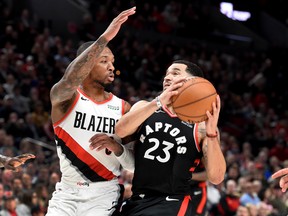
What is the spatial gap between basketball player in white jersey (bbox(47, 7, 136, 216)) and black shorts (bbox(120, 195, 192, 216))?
0.91 feet

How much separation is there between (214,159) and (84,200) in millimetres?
1174

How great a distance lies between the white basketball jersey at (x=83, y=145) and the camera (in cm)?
596

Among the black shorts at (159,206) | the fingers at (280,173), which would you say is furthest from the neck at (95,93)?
the fingers at (280,173)

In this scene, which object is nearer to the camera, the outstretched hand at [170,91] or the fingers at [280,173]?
the outstretched hand at [170,91]

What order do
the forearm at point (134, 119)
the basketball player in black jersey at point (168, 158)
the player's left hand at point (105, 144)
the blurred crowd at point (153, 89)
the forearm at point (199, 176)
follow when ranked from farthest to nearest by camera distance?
the blurred crowd at point (153, 89)
the forearm at point (199, 176)
the player's left hand at point (105, 144)
the basketball player in black jersey at point (168, 158)
the forearm at point (134, 119)

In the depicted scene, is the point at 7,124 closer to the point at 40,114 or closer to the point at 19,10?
the point at 40,114

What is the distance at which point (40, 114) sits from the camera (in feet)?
47.8

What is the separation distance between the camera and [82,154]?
5.95 meters

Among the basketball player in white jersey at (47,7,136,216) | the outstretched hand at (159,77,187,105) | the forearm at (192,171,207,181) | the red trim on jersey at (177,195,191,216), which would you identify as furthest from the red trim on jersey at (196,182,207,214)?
the outstretched hand at (159,77,187,105)

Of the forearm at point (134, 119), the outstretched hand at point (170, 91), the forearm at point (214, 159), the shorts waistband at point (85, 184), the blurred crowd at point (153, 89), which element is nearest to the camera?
the outstretched hand at point (170, 91)

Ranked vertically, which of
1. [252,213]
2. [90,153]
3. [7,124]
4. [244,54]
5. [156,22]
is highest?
[90,153]

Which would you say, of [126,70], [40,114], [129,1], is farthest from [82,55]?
[129,1]

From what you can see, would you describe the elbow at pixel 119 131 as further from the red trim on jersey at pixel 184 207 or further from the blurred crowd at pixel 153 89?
the blurred crowd at pixel 153 89

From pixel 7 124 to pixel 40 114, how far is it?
1213 millimetres
